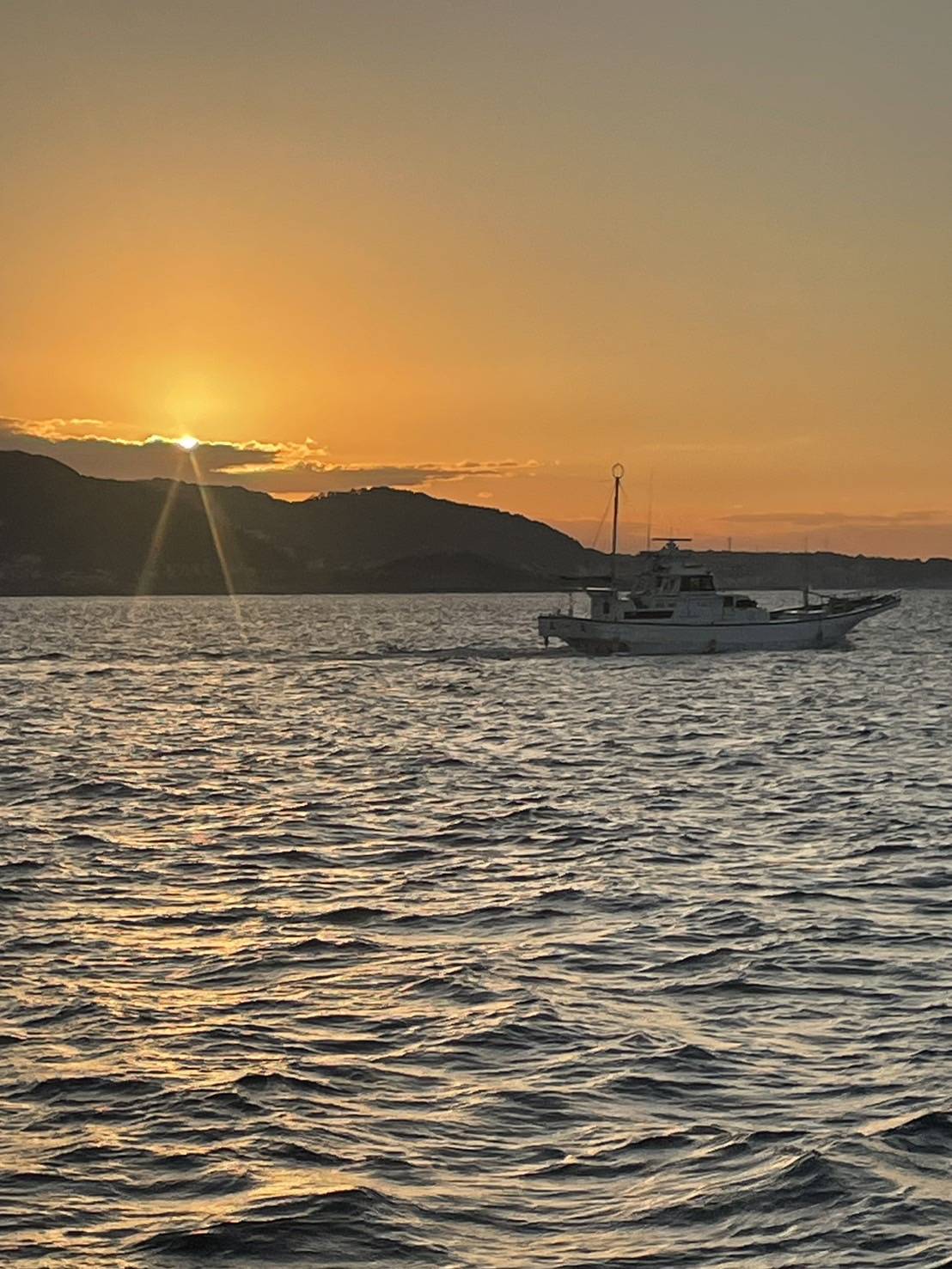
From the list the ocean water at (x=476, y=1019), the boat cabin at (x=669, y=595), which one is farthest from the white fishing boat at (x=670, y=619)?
the ocean water at (x=476, y=1019)

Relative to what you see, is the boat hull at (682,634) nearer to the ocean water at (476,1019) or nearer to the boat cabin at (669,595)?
the boat cabin at (669,595)

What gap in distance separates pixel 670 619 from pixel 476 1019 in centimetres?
8565

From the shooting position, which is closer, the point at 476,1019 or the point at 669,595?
the point at 476,1019

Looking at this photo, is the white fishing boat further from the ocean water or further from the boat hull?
the ocean water

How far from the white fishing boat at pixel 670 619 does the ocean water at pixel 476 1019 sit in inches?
2359

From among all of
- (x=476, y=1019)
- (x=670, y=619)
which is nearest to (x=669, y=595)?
(x=670, y=619)

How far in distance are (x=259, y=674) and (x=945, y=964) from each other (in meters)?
75.7

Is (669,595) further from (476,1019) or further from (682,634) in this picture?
(476,1019)

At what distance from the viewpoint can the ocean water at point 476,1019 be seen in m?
10.9

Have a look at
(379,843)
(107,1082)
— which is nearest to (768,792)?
(379,843)

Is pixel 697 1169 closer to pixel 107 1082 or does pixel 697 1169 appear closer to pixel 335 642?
pixel 107 1082

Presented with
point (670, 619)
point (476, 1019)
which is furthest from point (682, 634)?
point (476, 1019)

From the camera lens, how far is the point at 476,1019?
15844 mm

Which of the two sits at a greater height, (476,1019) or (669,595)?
(669,595)
